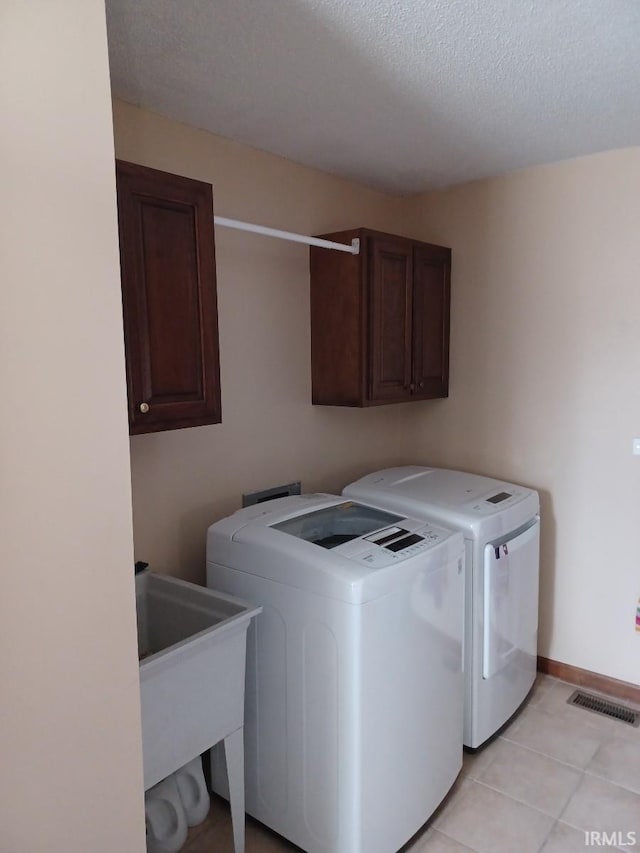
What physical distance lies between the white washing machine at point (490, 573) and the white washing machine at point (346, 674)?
0.19 m

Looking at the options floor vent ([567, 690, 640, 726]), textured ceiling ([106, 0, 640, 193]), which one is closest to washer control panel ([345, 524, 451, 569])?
floor vent ([567, 690, 640, 726])

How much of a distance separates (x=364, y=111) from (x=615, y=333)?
4.54ft

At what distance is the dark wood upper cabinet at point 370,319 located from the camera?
7.73ft

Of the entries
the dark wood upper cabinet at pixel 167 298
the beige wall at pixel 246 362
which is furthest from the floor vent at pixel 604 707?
the dark wood upper cabinet at pixel 167 298

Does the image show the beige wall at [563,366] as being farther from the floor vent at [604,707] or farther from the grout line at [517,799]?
the grout line at [517,799]

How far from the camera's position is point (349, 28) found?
143cm

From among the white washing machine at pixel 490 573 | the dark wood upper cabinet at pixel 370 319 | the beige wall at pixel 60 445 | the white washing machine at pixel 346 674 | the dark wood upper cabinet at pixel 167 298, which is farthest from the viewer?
the dark wood upper cabinet at pixel 370 319

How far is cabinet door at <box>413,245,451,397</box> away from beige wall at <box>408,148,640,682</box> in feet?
0.29

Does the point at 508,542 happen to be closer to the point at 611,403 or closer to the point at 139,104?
the point at 611,403

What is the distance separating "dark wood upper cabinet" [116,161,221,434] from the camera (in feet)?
4.88

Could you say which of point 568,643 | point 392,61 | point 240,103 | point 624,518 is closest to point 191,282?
point 240,103

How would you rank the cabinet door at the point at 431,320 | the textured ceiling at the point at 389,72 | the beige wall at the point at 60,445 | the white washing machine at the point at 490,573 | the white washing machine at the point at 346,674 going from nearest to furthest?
the beige wall at the point at 60,445, the textured ceiling at the point at 389,72, the white washing machine at the point at 346,674, the white washing machine at the point at 490,573, the cabinet door at the point at 431,320

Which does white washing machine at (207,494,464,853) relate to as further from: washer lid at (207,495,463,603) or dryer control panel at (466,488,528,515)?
dryer control panel at (466,488,528,515)

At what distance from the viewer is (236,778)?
5.58 feet
